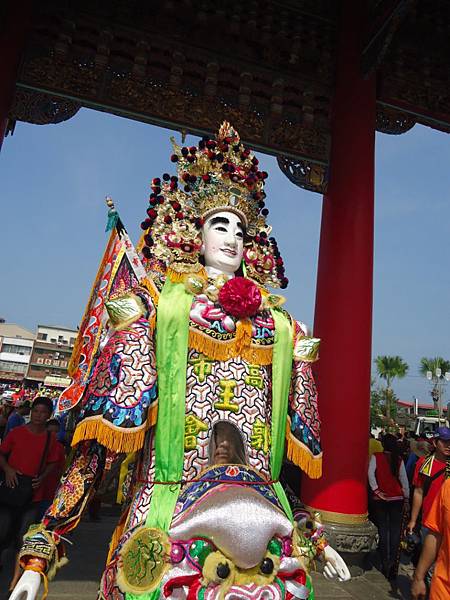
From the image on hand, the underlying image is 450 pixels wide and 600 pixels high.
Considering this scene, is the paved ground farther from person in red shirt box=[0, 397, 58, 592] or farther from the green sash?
the green sash

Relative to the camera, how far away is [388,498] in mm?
4633

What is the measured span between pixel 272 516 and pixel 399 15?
5387mm

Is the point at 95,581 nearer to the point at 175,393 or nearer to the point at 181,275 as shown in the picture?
the point at 175,393

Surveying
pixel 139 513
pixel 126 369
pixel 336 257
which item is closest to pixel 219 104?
pixel 336 257

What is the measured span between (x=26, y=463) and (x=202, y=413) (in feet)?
7.73

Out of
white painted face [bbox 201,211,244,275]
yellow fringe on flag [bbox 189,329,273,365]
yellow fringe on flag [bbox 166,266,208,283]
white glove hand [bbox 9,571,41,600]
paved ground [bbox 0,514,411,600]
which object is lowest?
paved ground [bbox 0,514,411,600]

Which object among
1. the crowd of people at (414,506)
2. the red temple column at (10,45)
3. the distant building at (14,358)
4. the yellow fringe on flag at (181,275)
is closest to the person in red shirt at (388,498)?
the crowd of people at (414,506)

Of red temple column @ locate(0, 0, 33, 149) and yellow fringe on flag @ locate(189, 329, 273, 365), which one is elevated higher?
red temple column @ locate(0, 0, 33, 149)

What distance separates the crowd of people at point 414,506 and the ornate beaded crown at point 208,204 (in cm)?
143

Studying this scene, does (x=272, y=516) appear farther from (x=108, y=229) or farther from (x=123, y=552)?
(x=108, y=229)

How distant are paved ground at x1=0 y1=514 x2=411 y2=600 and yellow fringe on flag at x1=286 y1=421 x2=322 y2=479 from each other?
2131 mm

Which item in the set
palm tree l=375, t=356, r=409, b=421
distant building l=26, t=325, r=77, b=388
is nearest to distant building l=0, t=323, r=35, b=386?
distant building l=26, t=325, r=77, b=388

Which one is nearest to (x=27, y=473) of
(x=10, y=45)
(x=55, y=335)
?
(x=10, y=45)

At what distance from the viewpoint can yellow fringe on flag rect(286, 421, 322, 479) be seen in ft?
6.89
